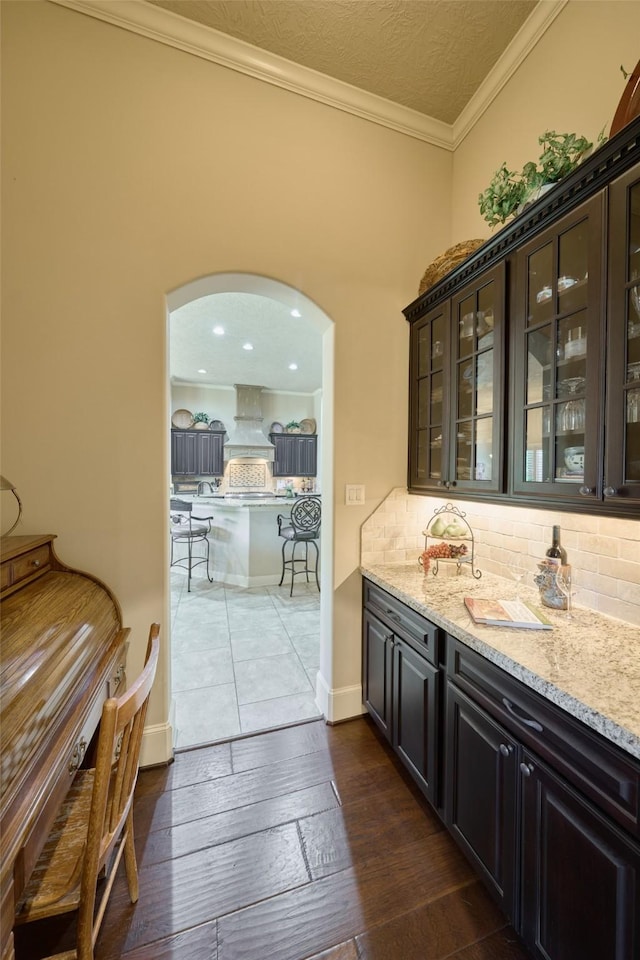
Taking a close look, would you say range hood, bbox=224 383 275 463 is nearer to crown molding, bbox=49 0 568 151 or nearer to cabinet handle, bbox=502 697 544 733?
crown molding, bbox=49 0 568 151

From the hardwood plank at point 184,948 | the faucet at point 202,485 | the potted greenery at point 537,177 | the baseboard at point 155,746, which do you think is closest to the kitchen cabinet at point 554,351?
the potted greenery at point 537,177

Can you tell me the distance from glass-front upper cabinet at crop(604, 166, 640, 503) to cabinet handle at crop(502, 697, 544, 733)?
2.33ft

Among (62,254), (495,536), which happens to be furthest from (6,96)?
(495,536)

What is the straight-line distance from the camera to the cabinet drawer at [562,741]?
2.60ft

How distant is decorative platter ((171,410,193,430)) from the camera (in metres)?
7.37

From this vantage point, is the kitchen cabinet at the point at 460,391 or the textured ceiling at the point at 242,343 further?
the textured ceiling at the point at 242,343

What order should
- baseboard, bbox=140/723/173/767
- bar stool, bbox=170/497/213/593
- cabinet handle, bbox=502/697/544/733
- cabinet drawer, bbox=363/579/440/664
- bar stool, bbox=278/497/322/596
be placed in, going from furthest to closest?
bar stool, bbox=170/497/213/593 < bar stool, bbox=278/497/322/596 < baseboard, bbox=140/723/173/767 < cabinet drawer, bbox=363/579/440/664 < cabinet handle, bbox=502/697/544/733

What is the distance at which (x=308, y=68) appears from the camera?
79.4 inches

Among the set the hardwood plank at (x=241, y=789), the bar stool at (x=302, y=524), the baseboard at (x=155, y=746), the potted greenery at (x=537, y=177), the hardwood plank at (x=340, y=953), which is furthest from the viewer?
the bar stool at (x=302, y=524)

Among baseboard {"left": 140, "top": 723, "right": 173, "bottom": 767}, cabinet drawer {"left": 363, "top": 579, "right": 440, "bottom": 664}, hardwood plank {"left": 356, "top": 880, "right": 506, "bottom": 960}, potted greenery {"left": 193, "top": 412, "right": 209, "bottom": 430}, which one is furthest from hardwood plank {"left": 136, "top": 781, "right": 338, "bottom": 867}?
potted greenery {"left": 193, "top": 412, "right": 209, "bottom": 430}

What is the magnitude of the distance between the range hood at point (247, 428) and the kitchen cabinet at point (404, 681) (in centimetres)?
598

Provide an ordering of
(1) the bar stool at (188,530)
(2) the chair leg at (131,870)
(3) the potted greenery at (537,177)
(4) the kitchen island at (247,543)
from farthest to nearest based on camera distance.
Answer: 1. (4) the kitchen island at (247,543)
2. (1) the bar stool at (188,530)
3. (3) the potted greenery at (537,177)
4. (2) the chair leg at (131,870)

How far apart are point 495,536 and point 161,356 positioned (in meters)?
2.05

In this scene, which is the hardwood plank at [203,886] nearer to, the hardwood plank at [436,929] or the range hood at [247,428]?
Answer: the hardwood plank at [436,929]
